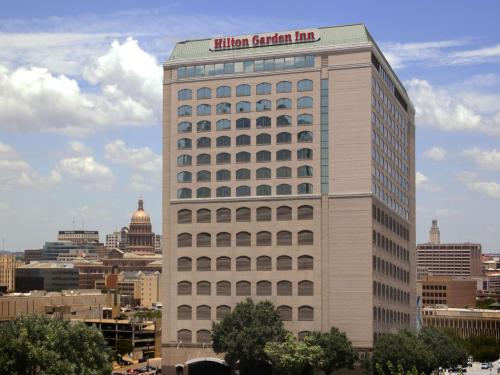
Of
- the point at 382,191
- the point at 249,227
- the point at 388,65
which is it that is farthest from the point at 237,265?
the point at 388,65

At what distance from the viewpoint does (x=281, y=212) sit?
16188cm

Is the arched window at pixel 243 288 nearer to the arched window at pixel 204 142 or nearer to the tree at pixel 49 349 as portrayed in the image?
the arched window at pixel 204 142

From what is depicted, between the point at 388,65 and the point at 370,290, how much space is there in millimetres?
44023

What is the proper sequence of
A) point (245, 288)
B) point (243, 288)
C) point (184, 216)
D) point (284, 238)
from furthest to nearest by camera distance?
point (184, 216)
point (243, 288)
point (245, 288)
point (284, 238)

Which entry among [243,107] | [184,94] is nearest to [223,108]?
[243,107]

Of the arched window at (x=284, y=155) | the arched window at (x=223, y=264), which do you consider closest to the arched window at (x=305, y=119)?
the arched window at (x=284, y=155)

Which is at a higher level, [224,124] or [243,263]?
[224,124]

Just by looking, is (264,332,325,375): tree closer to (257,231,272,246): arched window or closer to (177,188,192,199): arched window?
(257,231,272,246): arched window

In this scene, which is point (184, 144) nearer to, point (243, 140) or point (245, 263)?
point (243, 140)

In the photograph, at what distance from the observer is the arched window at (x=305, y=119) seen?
162 m

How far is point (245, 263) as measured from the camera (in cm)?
16388

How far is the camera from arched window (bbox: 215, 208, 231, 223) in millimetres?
165625

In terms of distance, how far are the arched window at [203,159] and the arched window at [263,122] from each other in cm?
1016

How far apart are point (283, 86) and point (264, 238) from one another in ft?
81.6
